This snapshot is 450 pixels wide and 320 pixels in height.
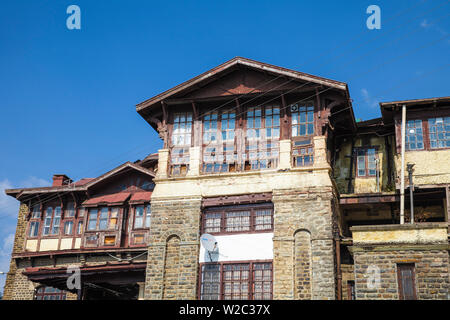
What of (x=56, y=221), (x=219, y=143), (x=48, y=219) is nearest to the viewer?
(x=219, y=143)

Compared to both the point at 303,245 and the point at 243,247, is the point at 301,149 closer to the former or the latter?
the point at 303,245

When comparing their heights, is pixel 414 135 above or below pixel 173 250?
above

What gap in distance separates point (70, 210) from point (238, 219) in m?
10.9

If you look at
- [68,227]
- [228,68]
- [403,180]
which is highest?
[228,68]

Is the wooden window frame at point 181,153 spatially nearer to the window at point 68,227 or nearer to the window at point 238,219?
the window at point 238,219

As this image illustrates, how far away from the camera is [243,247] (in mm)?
22641

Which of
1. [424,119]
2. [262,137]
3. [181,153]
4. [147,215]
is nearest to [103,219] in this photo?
[147,215]

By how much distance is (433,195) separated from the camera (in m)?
24.3

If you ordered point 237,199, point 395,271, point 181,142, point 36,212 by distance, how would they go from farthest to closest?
point 36,212, point 181,142, point 237,199, point 395,271

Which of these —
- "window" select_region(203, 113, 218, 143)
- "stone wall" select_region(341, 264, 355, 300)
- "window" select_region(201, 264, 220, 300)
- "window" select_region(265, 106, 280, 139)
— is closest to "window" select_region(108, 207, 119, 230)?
"window" select_region(203, 113, 218, 143)

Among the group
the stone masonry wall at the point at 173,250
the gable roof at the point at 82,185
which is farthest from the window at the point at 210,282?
the gable roof at the point at 82,185

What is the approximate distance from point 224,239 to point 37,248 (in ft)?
37.9
